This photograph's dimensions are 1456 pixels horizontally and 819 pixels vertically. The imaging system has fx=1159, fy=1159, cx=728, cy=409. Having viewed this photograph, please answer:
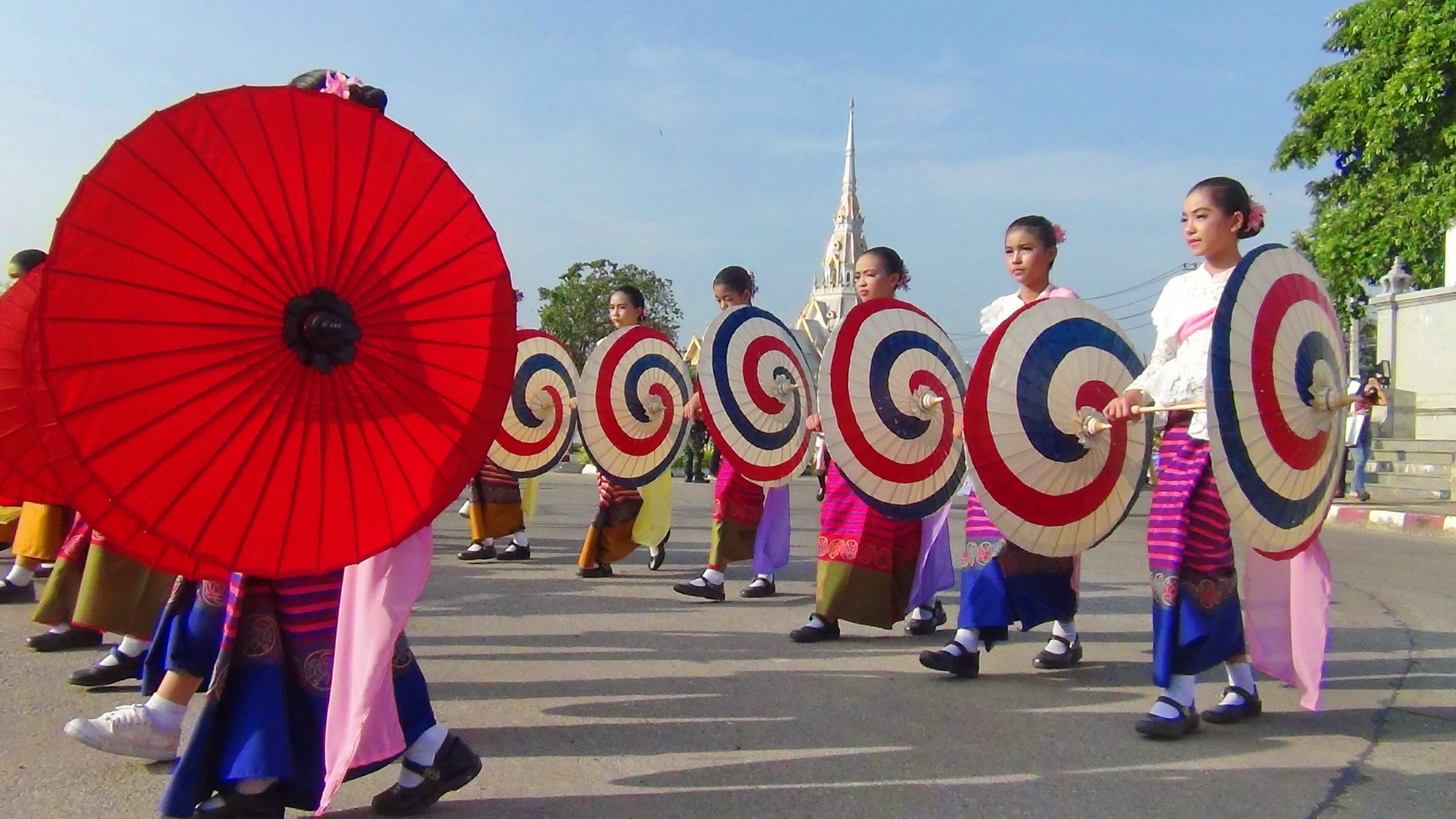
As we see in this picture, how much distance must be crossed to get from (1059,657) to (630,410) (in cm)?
313

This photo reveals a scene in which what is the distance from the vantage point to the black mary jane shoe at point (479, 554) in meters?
8.23

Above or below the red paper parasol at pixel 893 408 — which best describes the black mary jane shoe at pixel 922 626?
below

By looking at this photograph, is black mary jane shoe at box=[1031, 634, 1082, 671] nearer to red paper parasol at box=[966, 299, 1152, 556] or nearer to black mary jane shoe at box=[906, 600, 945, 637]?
red paper parasol at box=[966, 299, 1152, 556]

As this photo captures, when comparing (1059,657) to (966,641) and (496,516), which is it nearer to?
(966,641)

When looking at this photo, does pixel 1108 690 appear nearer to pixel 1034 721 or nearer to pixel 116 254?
pixel 1034 721

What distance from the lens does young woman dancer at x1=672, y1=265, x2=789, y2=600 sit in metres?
6.57

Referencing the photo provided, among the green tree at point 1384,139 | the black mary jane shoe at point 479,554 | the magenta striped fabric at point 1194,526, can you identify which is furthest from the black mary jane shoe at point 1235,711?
the green tree at point 1384,139

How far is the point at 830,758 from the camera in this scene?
3.47 meters

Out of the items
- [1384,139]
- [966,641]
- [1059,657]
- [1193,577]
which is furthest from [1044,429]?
[1384,139]

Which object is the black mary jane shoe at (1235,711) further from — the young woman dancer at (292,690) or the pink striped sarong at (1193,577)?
the young woman dancer at (292,690)

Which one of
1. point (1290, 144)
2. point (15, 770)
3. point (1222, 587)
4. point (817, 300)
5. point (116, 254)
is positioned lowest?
point (15, 770)

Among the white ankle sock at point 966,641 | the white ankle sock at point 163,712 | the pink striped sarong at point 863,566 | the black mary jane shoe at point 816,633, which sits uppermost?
the pink striped sarong at point 863,566

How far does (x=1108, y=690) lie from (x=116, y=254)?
12.3 ft

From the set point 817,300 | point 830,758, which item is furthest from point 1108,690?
point 817,300
